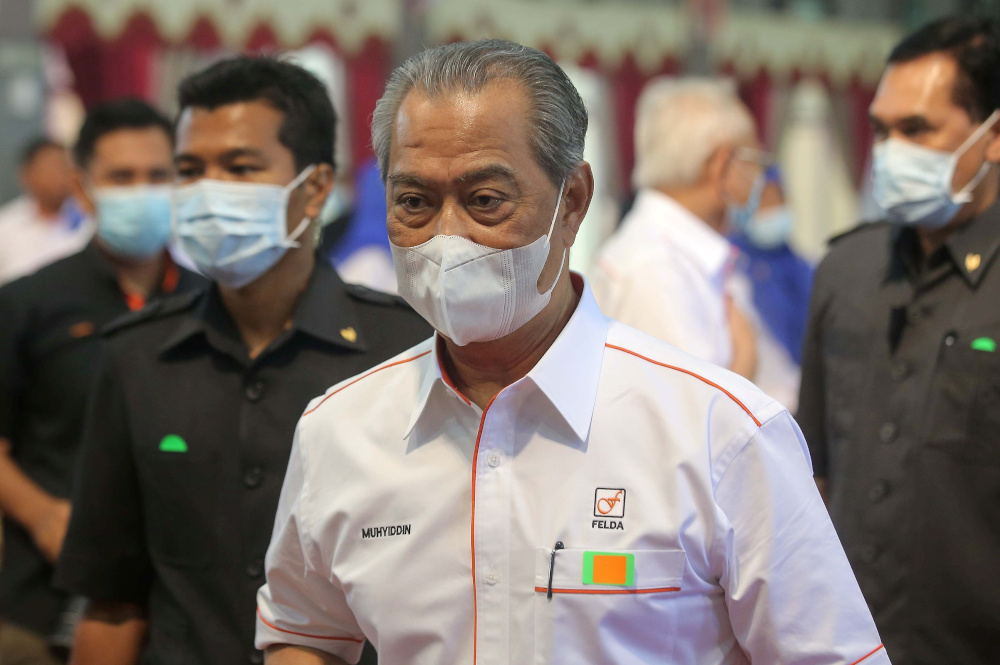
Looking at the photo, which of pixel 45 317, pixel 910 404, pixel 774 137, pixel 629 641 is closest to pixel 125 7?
pixel 45 317

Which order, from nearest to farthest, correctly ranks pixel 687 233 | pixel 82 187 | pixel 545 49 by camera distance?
pixel 687 233, pixel 82 187, pixel 545 49

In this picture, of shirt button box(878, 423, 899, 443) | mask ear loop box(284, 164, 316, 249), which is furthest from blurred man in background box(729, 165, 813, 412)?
mask ear loop box(284, 164, 316, 249)

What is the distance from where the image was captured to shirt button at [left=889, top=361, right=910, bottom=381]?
2.33 m

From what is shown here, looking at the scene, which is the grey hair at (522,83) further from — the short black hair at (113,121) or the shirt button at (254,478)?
the short black hair at (113,121)

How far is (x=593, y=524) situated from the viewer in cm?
140

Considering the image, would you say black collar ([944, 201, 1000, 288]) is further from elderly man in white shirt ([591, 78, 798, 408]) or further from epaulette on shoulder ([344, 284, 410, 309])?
epaulette on shoulder ([344, 284, 410, 309])

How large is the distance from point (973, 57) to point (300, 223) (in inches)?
61.2

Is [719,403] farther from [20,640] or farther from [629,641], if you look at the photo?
[20,640]

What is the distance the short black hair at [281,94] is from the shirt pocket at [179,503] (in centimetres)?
70

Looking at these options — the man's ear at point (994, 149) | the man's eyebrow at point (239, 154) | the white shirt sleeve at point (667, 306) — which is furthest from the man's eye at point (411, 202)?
the white shirt sleeve at point (667, 306)

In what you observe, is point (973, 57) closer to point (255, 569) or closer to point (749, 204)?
point (749, 204)

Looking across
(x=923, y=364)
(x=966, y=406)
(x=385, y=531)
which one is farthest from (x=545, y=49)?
(x=385, y=531)

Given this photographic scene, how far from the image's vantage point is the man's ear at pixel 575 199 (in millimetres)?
1552

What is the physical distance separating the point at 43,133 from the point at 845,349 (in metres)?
6.73
